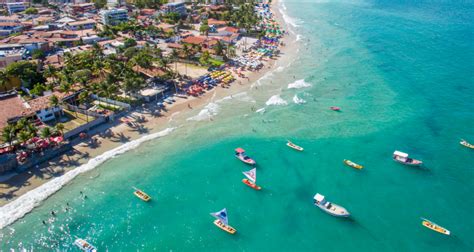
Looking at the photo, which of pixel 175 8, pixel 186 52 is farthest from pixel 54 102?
pixel 175 8

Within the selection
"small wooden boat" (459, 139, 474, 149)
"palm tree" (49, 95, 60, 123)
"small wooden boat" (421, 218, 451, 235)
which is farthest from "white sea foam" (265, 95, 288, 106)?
"palm tree" (49, 95, 60, 123)

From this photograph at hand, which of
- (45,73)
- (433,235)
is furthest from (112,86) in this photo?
(433,235)

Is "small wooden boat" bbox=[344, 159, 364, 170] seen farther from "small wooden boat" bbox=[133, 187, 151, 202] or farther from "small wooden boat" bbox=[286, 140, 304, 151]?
"small wooden boat" bbox=[133, 187, 151, 202]

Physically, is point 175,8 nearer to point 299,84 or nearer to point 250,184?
point 299,84

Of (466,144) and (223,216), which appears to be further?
(466,144)

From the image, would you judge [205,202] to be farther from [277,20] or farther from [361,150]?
[277,20]

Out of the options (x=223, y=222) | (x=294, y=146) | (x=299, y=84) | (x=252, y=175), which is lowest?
(x=223, y=222)

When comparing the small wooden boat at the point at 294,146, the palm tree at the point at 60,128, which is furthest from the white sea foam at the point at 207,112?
the palm tree at the point at 60,128
